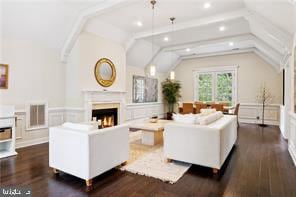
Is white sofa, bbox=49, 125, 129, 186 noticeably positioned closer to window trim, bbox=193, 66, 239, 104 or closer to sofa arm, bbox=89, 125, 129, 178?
sofa arm, bbox=89, 125, 129, 178

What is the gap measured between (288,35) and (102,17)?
432cm

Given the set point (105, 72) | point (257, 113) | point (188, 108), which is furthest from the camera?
point (257, 113)

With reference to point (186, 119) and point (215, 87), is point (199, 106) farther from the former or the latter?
point (186, 119)

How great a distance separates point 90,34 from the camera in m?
5.05

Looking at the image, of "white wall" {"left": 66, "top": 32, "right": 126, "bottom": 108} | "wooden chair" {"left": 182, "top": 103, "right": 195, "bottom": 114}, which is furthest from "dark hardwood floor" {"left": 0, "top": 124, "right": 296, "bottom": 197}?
"wooden chair" {"left": 182, "top": 103, "right": 195, "bottom": 114}

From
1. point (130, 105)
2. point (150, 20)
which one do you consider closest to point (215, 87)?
point (130, 105)

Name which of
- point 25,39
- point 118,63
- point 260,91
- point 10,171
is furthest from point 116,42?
point 260,91

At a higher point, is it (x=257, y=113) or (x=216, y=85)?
(x=216, y=85)

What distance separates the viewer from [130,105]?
23.8ft

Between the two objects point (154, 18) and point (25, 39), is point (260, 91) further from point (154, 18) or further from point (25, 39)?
point (25, 39)

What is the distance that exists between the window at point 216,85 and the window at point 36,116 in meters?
6.91

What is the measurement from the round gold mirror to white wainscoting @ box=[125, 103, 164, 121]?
66.9 inches

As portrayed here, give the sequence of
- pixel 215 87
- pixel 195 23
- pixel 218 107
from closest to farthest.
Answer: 1. pixel 195 23
2. pixel 218 107
3. pixel 215 87

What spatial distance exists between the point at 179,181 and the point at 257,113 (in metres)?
6.61
